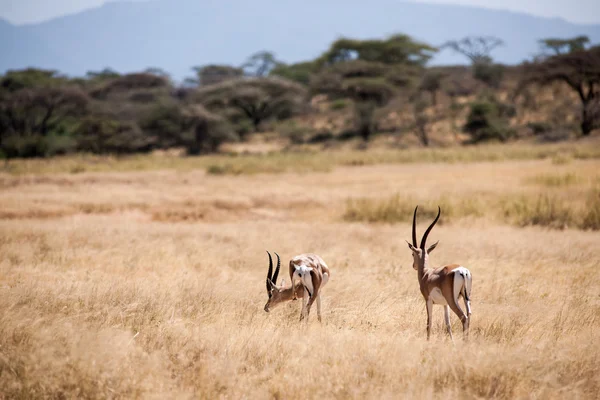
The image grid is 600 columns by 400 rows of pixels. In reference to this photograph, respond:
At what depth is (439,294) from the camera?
4766mm

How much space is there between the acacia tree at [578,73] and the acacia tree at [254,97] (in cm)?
2108

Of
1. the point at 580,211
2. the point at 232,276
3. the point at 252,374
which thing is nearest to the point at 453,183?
the point at 580,211

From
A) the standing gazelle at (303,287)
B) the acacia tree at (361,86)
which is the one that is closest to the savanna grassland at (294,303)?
the standing gazelle at (303,287)

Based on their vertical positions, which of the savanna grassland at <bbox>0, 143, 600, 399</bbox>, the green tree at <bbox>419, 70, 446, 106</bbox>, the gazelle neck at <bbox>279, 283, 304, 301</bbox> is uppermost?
the green tree at <bbox>419, 70, 446, 106</bbox>

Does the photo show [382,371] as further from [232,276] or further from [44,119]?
[44,119]

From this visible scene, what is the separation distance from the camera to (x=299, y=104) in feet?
158

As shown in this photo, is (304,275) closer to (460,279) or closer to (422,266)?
(422,266)

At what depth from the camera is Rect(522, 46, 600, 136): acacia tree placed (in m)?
33.2

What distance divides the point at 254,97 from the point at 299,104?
4703 millimetres

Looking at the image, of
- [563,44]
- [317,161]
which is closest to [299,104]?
[317,161]

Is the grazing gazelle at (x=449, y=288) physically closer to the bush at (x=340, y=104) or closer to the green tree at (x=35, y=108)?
the green tree at (x=35, y=108)

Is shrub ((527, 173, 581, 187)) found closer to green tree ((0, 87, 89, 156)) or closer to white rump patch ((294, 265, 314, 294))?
white rump patch ((294, 265, 314, 294))

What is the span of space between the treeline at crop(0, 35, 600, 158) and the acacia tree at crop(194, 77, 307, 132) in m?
0.10

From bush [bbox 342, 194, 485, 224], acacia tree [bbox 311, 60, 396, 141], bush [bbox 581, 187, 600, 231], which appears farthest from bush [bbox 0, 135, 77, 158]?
bush [bbox 581, 187, 600, 231]
